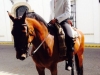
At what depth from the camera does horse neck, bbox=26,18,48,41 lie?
111 inches

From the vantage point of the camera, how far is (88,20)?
12695 millimetres

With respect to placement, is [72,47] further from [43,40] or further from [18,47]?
[18,47]

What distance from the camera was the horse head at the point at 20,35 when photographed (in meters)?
2.47

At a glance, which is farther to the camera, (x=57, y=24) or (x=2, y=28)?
(x=2, y=28)

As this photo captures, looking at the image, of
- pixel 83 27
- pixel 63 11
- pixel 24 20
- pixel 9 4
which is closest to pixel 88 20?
pixel 83 27

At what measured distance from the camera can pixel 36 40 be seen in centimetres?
Result: 293

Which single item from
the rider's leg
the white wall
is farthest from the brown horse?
the white wall

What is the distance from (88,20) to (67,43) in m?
9.79

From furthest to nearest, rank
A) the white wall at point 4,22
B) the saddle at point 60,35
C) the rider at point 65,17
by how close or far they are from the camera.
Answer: the white wall at point 4,22 < the rider at point 65,17 < the saddle at point 60,35

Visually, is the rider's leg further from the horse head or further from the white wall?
the white wall

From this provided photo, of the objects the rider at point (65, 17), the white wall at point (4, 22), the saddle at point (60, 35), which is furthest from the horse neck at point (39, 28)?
the white wall at point (4, 22)

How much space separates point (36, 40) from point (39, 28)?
0.22 m

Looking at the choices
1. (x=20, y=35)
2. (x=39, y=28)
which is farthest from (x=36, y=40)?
(x=20, y=35)

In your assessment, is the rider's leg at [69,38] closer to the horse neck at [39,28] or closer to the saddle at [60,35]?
the saddle at [60,35]
